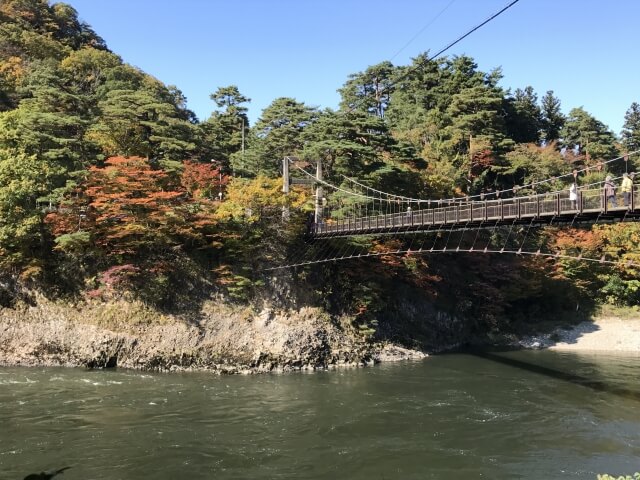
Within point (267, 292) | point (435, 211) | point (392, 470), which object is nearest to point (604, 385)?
point (435, 211)

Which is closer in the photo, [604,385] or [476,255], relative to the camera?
[604,385]

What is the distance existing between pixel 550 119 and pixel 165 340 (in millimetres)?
51513

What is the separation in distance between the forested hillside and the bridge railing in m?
3.80

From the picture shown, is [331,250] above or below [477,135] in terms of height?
below

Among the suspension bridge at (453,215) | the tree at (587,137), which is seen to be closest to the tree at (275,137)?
the suspension bridge at (453,215)

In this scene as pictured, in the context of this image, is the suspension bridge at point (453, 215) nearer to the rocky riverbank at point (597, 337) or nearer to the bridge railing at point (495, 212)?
the bridge railing at point (495, 212)

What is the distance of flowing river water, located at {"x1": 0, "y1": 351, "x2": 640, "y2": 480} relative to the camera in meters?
11.0

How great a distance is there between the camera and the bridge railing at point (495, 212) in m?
13.5

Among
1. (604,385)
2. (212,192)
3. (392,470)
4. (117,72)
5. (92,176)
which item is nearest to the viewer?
(392,470)

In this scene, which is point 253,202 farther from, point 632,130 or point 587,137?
point 632,130

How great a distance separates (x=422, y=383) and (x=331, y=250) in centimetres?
898

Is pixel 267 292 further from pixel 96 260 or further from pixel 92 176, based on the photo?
pixel 92 176

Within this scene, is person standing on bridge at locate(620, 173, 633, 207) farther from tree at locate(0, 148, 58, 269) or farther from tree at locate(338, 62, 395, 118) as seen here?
tree at locate(338, 62, 395, 118)

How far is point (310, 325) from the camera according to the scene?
73.2ft
